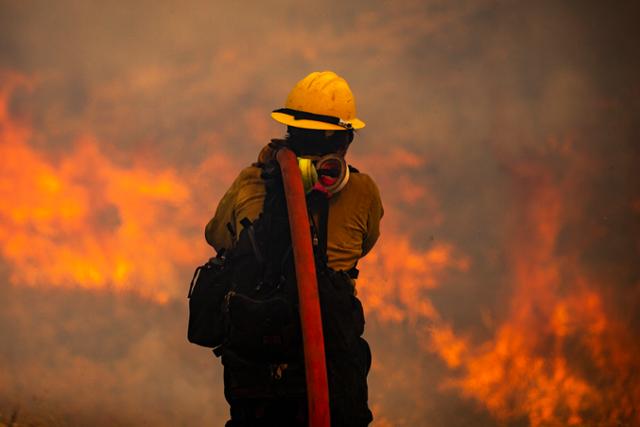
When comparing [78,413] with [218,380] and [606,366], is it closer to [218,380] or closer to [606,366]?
[218,380]

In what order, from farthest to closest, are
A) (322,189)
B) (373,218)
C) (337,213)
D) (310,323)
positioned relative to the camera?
(373,218), (337,213), (322,189), (310,323)

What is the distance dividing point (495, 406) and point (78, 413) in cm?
337

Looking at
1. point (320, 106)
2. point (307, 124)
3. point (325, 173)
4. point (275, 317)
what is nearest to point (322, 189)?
point (325, 173)

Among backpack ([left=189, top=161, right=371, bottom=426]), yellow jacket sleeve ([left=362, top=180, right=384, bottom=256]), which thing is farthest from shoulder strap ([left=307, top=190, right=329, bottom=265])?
yellow jacket sleeve ([left=362, top=180, right=384, bottom=256])

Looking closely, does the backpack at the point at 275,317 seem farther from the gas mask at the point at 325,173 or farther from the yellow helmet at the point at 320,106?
the yellow helmet at the point at 320,106

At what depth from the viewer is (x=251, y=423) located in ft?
24.0

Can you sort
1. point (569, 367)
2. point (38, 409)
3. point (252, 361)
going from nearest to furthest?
point (252, 361)
point (38, 409)
point (569, 367)

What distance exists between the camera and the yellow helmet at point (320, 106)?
7.55 m

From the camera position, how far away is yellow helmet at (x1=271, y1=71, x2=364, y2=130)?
24.8 ft

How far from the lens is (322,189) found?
24.3ft

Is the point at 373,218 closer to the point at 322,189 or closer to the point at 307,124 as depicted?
the point at 322,189

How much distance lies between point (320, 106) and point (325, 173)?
0.41 m

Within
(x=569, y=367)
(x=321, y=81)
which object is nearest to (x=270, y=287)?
(x=321, y=81)

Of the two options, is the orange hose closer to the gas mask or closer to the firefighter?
the firefighter
